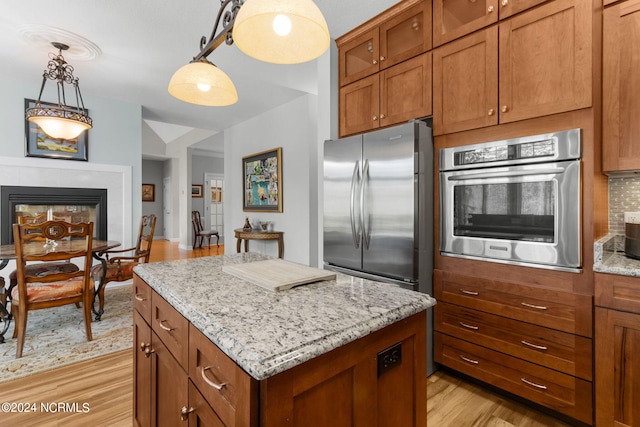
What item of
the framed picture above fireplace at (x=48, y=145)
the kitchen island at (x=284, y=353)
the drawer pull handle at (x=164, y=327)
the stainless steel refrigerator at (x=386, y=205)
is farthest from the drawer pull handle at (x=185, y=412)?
the framed picture above fireplace at (x=48, y=145)

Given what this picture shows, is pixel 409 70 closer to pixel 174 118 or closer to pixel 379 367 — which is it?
pixel 379 367

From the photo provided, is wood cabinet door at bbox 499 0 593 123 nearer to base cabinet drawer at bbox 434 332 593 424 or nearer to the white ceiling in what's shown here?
the white ceiling

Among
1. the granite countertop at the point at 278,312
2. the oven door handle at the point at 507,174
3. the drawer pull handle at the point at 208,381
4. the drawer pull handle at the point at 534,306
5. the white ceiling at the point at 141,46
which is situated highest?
the white ceiling at the point at 141,46

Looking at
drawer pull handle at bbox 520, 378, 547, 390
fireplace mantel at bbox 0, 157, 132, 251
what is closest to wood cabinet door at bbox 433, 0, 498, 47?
drawer pull handle at bbox 520, 378, 547, 390

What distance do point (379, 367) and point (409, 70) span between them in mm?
2072

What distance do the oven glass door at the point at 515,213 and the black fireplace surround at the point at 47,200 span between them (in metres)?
4.56

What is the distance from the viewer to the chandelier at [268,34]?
100 cm

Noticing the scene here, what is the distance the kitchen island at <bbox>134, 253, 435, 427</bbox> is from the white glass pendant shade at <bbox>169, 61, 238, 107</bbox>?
0.93 meters

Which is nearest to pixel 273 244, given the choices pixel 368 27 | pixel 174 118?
pixel 174 118

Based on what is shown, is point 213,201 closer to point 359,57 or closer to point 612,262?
point 359,57

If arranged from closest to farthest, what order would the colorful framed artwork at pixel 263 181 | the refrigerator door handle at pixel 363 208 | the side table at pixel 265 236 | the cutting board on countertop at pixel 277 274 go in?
the cutting board on countertop at pixel 277 274 < the refrigerator door handle at pixel 363 208 < the side table at pixel 265 236 < the colorful framed artwork at pixel 263 181

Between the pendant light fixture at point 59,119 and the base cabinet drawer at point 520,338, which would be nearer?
the base cabinet drawer at point 520,338

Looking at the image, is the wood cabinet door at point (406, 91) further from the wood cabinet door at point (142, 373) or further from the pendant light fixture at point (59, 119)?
the pendant light fixture at point (59, 119)

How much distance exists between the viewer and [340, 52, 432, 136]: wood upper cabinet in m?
2.18
